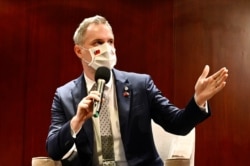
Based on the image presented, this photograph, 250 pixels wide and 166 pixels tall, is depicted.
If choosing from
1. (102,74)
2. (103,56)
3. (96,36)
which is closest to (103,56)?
(103,56)

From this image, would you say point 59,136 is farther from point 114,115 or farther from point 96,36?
point 96,36

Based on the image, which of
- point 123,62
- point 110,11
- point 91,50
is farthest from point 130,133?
point 110,11

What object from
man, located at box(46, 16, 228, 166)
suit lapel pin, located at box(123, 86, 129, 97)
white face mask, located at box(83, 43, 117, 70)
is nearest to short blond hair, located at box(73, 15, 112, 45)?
man, located at box(46, 16, 228, 166)

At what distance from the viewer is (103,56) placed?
204 centimetres

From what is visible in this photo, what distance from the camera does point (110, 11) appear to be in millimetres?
3473

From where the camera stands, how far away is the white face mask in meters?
2.04

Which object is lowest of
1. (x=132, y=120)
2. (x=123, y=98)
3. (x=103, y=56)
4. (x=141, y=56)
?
(x=132, y=120)

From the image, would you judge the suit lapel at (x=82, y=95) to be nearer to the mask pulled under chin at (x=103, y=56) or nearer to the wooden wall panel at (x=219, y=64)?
the mask pulled under chin at (x=103, y=56)

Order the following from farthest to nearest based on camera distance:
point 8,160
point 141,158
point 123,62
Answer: point 123,62 < point 8,160 < point 141,158

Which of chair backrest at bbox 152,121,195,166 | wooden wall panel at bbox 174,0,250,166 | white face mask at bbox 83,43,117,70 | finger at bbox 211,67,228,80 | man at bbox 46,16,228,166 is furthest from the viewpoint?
wooden wall panel at bbox 174,0,250,166

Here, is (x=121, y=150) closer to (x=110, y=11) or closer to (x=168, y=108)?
(x=168, y=108)

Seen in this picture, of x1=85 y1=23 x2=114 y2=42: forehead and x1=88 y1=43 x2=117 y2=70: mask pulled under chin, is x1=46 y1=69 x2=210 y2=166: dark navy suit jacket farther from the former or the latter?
x1=85 y1=23 x2=114 y2=42: forehead

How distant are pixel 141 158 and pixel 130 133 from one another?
13cm

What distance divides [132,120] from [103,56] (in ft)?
1.17
